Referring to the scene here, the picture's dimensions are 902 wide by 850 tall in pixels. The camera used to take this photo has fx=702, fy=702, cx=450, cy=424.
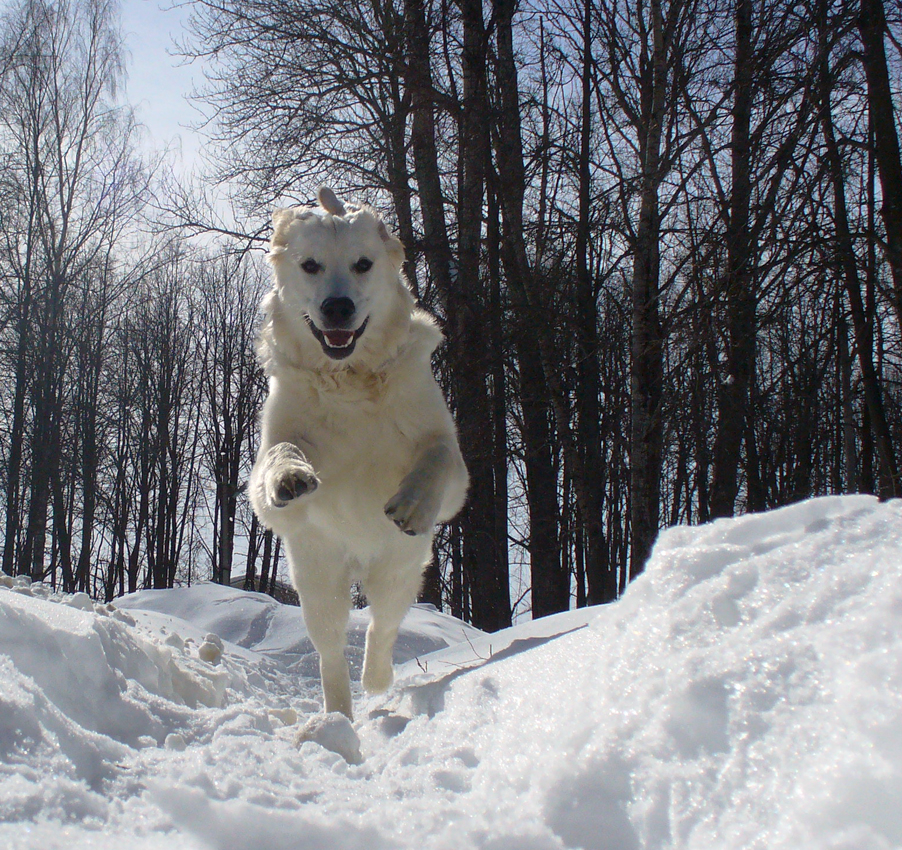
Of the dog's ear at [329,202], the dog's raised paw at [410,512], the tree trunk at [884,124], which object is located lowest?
the dog's raised paw at [410,512]

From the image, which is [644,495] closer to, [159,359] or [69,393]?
[69,393]

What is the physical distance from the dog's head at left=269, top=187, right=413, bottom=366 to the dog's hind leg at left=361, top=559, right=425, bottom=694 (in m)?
1.15

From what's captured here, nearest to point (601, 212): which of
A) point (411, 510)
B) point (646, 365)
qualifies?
point (646, 365)

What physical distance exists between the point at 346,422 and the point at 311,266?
2.76 ft

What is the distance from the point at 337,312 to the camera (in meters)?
3.31

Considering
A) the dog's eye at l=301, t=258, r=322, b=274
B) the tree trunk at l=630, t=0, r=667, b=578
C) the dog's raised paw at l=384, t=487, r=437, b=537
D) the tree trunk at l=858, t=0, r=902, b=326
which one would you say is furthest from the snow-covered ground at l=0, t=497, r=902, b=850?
the tree trunk at l=858, t=0, r=902, b=326

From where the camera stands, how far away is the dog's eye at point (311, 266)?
3574mm

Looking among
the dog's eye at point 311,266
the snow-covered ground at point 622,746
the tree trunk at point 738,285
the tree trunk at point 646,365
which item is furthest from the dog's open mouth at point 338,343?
the tree trunk at point 646,365

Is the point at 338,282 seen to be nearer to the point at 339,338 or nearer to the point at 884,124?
the point at 339,338

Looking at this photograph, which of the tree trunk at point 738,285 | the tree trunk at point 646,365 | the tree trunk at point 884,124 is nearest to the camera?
the tree trunk at point 738,285

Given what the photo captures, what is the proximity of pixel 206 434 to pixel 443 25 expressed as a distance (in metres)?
17.9

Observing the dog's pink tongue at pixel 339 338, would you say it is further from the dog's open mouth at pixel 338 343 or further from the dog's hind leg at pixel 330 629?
the dog's hind leg at pixel 330 629

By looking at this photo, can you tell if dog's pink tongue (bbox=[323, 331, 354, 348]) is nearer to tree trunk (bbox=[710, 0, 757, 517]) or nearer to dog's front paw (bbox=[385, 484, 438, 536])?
dog's front paw (bbox=[385, 484, 438, 536])

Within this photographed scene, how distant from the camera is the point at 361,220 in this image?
3746mm
